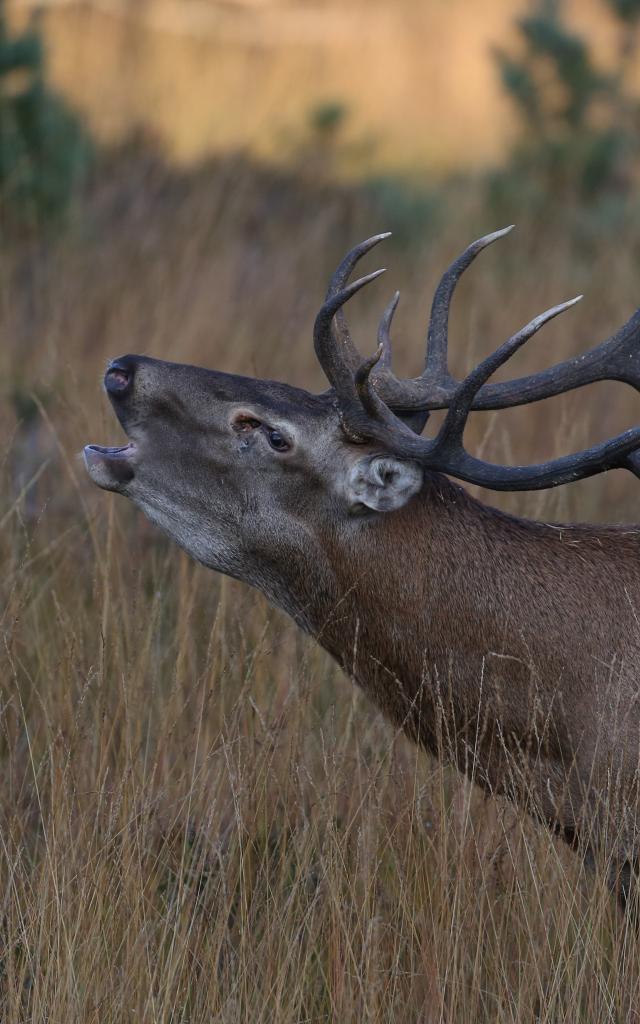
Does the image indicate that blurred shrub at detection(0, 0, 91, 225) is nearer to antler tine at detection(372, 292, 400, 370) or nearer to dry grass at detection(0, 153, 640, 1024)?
dry grass at detection(0, 153, 640, 1024)

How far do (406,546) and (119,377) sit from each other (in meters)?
0.86

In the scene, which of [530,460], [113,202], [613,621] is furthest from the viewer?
[113,202]

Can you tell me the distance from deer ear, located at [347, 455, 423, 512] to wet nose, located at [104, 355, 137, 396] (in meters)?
0.62

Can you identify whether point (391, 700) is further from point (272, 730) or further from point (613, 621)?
point (613, 621)

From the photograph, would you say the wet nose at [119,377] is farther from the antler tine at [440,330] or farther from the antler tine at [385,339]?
the antler tine at [440,330]

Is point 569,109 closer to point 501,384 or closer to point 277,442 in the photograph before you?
point 501,384

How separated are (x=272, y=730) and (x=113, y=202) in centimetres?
767

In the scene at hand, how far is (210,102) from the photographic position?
12539 millimetres

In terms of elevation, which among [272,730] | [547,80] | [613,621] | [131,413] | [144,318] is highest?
[547,80]

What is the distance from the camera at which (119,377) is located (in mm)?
3779

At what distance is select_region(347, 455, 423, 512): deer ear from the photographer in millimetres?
3727

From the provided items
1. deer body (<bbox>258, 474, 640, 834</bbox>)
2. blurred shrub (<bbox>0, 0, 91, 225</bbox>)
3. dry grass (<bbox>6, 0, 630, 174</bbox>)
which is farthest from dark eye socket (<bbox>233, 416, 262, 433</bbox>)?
dry grass (<bbox>6, 0, 630, 174</bbox>)

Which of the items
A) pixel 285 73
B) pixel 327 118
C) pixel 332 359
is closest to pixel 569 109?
pixel 327 118

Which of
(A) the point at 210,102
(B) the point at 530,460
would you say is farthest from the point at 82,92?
(B) the point at 530,460
